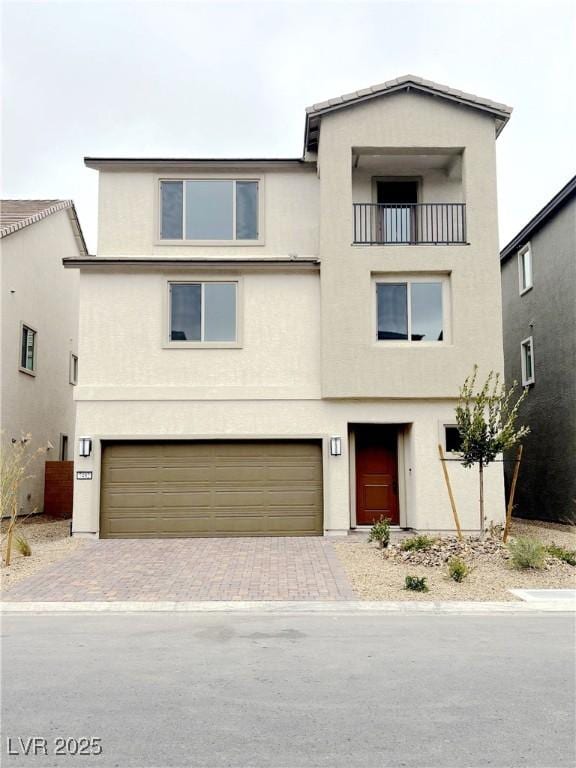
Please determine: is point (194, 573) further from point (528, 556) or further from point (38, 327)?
point (38, 327)

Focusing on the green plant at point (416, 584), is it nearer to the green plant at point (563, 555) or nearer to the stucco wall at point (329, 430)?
the green plant at point (563, 555)

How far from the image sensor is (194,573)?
11.9 m

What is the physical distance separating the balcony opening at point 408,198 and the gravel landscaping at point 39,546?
937 centimetres

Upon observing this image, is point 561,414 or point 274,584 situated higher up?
point 561,414

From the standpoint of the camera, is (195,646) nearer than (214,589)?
Yes

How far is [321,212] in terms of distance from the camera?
16703mm

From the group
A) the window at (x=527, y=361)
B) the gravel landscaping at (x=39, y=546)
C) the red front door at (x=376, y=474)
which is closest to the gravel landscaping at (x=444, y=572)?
the red front door at (x=376, y=474)

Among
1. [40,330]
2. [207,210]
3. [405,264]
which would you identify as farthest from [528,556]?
[40,330]

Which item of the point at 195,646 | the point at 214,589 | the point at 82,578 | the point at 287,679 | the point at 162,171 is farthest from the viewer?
the point at 162,171

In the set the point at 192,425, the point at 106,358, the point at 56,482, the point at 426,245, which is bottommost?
the point at 56,482

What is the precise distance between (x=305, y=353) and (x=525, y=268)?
32.6ft

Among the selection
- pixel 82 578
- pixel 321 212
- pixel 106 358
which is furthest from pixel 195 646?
pixel 321 212

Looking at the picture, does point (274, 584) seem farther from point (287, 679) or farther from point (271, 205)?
point (271, 205)

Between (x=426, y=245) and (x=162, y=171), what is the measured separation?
21.5ft
